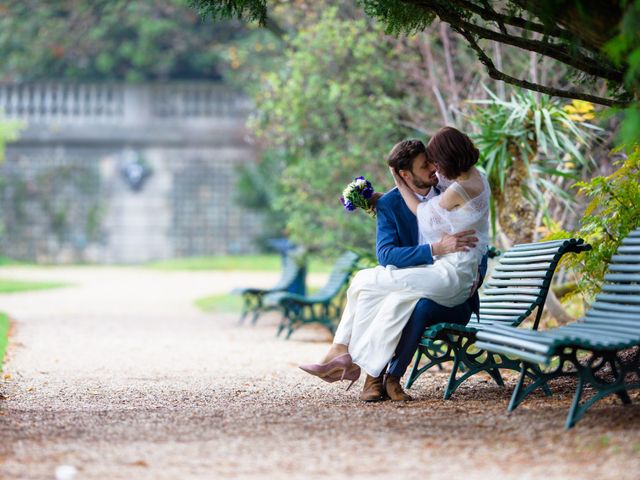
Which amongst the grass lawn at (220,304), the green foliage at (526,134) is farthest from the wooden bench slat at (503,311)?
the grass lawn at (220,304)

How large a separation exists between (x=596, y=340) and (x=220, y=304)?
1222cm

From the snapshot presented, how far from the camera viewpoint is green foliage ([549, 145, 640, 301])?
7.04 metres

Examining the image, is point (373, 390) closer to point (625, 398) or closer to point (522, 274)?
point (522, 274)

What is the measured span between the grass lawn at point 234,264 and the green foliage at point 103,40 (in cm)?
583

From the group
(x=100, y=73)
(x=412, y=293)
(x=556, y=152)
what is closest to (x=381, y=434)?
(x=412, y=293)

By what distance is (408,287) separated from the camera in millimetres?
6305

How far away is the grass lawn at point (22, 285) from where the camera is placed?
→ 1968 centimetres

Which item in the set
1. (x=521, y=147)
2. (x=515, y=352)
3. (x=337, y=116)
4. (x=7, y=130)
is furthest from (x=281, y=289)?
(x=7, y=130)

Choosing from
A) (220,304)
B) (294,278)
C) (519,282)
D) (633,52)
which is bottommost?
(220,304)

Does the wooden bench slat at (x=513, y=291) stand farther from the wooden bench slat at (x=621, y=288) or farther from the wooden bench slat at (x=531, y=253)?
the wooden bench slat at (x=621, y=288)

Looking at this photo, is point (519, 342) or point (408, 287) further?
point (408, 287)

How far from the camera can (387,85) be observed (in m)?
13.9

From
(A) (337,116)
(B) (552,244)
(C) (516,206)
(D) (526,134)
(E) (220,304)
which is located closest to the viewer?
(B) (552,244)

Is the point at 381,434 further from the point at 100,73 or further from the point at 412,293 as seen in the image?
the point at 100,73
